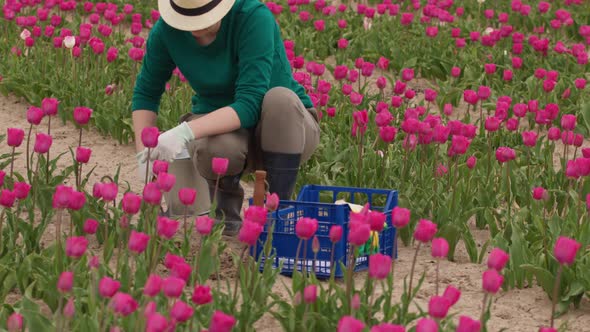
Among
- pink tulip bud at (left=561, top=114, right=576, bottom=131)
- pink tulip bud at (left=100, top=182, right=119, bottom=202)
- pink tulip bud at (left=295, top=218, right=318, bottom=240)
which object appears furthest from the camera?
pink tulip bud at (left=561, top=114, right=576, bottom=131)

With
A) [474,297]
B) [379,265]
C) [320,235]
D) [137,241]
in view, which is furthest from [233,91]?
[379,265]

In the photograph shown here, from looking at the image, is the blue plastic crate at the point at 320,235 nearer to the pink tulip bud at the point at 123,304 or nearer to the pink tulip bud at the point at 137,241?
the pink tulip bud at the point at 137,241

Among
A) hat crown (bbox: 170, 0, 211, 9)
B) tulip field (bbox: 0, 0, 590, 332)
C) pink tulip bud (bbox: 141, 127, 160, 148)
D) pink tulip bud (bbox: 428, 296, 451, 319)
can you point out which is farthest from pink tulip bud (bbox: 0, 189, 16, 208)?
pink tulip bud (bbox: 428, 296, 451, 319)

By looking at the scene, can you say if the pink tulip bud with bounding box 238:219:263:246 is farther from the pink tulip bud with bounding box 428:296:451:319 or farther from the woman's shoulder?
the woman's shoulder

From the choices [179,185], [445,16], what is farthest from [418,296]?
[445,16]

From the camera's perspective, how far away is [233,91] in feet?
14.7

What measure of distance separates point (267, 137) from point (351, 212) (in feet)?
3.36

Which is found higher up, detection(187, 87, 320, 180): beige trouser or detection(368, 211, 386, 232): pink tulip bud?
detection(187, 87, 320, 180): beige trouser

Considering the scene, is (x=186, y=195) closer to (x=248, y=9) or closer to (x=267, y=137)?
(x=267, y=137)

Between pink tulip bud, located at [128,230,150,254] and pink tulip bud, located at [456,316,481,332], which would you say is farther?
pink tulip bud, located at [128,230,150,254]

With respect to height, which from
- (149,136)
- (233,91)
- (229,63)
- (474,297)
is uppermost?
(229,63)

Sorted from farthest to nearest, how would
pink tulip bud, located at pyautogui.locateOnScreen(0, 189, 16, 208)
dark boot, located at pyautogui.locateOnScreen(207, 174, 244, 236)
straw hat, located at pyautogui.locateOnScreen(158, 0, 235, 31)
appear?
1. dark boot, located at pyautogui.locateOnScreen(207, 174, 244, 236)
2. straw hat, located at pyautogui.locateOnScreen(158, 0, 235, 31)
3. pink tulip bud, located at pyautogui.locateOnScreen(0, 189, 16, 208)

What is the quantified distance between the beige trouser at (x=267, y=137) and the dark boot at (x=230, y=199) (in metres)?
0.13

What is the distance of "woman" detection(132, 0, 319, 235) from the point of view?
420 centimetres
